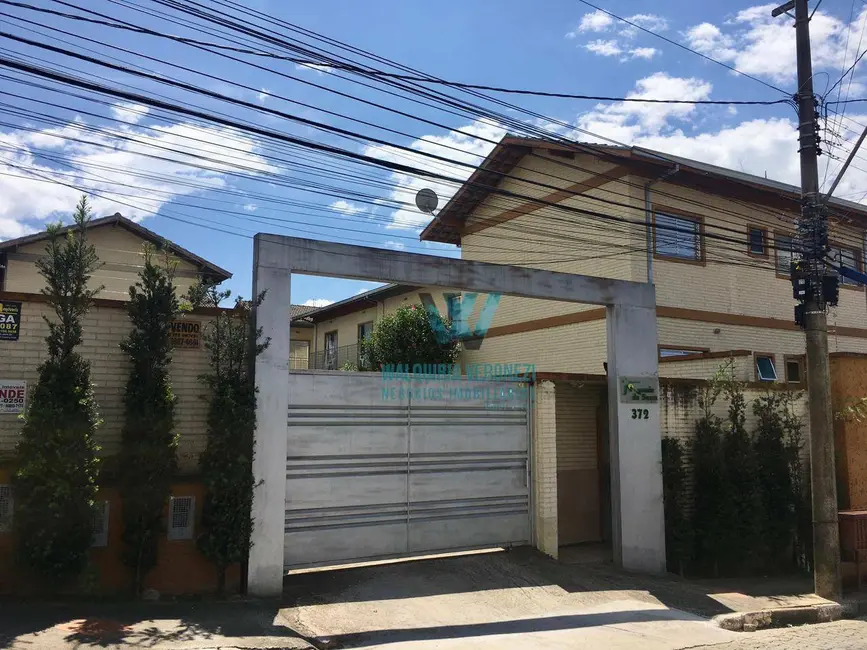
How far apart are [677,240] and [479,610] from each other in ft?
35.0

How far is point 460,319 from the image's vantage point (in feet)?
61.6

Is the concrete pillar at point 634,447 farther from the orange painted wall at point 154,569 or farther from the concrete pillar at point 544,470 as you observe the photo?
the orange painted wall at point 154,569

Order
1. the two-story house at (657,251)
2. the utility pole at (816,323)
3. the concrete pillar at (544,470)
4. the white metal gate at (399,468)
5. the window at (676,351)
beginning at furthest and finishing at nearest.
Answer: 1. the window at (676,351)
2. the two-story house at (657,251)
3. the concrete pillar at (544,470)
4. the utility pole at (816,323)
5. the white metal gate at (399,468)

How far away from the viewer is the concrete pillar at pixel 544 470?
997cm

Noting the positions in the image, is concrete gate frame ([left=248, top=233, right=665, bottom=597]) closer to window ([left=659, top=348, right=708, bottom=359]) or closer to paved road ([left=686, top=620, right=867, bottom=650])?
paved road ([left=686, top=620, right=867, bottom=650])

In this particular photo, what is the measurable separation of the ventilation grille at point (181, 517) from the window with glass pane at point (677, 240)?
1135 cm

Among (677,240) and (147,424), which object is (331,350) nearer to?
(677,240)

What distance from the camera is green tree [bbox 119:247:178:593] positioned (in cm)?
714

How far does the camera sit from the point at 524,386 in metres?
10.4

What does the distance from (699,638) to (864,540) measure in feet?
17.4

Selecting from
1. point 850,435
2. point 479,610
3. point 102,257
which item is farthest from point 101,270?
point 850,435

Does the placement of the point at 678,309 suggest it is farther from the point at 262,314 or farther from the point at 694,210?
the point at 262,314

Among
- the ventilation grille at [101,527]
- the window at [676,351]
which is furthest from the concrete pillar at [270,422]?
the window at [676,351]

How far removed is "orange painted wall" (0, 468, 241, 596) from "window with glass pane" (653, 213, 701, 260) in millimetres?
11388
